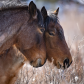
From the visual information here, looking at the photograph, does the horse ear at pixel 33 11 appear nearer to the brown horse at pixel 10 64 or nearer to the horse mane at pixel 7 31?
the horse mane at pixel 7 31

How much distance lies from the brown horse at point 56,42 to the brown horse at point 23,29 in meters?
0.20

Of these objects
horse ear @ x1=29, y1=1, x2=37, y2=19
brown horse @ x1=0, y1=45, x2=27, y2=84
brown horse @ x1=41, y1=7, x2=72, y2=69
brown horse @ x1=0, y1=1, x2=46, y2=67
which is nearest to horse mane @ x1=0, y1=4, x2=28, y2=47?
brown horse @ x1=0, y1=1, x2=46, y2=67

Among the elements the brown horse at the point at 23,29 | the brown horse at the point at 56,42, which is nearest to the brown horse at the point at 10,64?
the brown horse at the point at 23,29

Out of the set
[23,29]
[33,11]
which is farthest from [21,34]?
[33,11]

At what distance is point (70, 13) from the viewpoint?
10820mm

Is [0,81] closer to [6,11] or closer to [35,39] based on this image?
[35,39]

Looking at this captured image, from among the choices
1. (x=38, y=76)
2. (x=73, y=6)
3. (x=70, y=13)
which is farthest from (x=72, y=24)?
(x=38, y=76)

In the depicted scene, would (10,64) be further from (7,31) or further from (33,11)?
(33,11)

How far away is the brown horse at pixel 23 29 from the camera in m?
1.24

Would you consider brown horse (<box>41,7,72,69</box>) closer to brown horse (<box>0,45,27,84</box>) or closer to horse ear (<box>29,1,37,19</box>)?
horse ear (<box>29,1,37,19</box>)

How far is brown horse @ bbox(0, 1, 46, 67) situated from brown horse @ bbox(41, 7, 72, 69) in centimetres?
20

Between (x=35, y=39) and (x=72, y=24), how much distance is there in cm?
769

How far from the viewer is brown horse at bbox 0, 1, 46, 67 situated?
4.07ft

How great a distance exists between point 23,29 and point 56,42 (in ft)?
1.58
